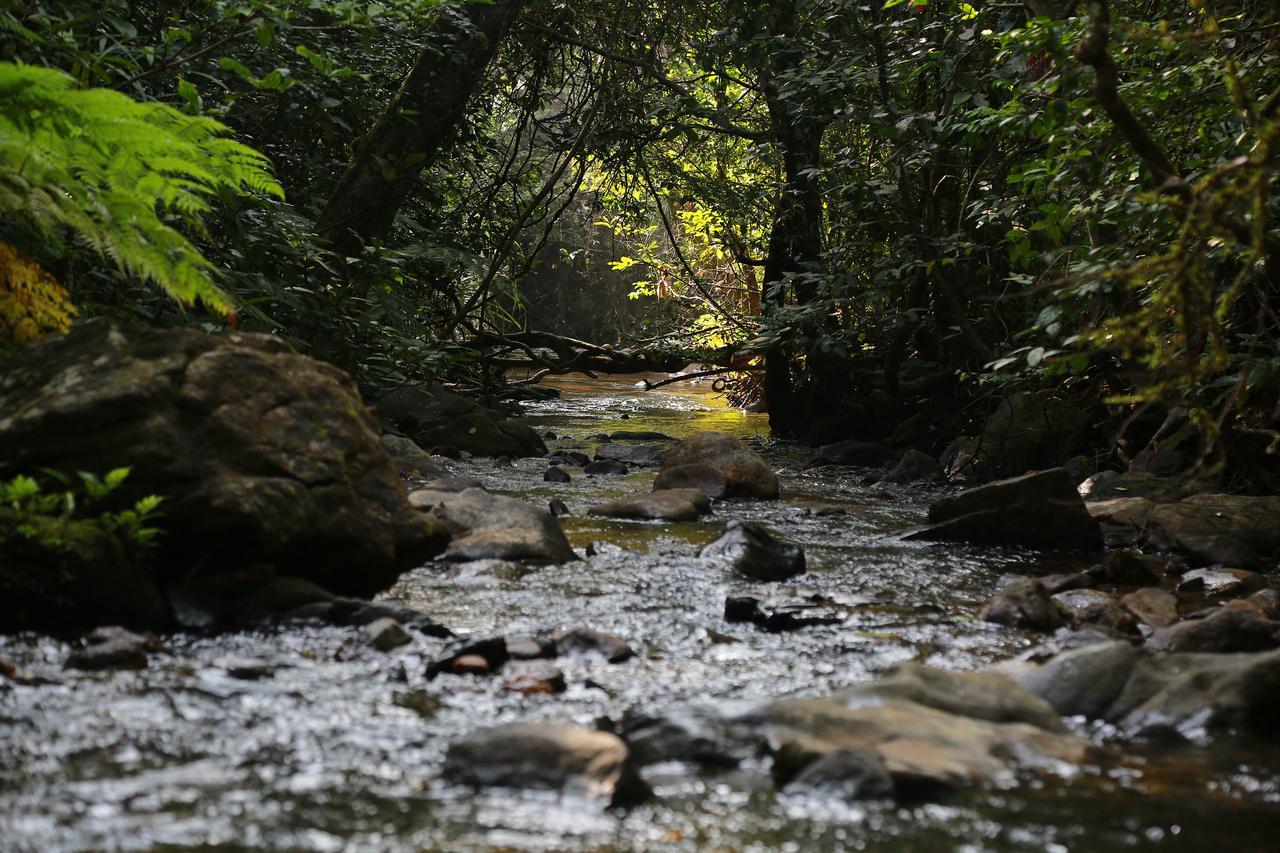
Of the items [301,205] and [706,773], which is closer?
[706,773]

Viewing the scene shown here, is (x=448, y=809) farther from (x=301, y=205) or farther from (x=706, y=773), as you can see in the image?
(x=301, y=205)

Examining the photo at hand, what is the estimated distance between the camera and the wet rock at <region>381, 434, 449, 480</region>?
663cm

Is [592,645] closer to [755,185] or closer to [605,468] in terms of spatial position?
[605,468]

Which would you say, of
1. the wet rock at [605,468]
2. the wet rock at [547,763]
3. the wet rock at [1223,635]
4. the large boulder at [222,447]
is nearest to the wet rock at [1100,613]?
the wet rock at [1223,635]

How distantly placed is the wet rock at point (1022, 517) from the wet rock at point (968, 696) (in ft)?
8.84

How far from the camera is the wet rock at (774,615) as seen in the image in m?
3.59

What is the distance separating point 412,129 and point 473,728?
19.0 feet

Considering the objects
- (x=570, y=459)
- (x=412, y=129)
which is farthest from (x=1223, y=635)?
(x=412, y=129)

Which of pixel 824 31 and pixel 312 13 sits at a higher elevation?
pixel 824 31

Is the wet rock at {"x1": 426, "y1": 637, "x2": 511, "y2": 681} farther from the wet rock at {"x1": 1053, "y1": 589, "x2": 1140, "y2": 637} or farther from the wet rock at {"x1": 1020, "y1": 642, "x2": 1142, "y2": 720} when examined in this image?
the wet rock at {"x1": 1053, "y1": 589, "x2": 1140, "y2": 637}

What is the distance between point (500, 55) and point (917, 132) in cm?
419

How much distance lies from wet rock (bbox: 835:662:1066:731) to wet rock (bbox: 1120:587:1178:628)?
1.26 m

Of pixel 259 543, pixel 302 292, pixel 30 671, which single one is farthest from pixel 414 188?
pixel 30 671

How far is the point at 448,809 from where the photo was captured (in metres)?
2.11
